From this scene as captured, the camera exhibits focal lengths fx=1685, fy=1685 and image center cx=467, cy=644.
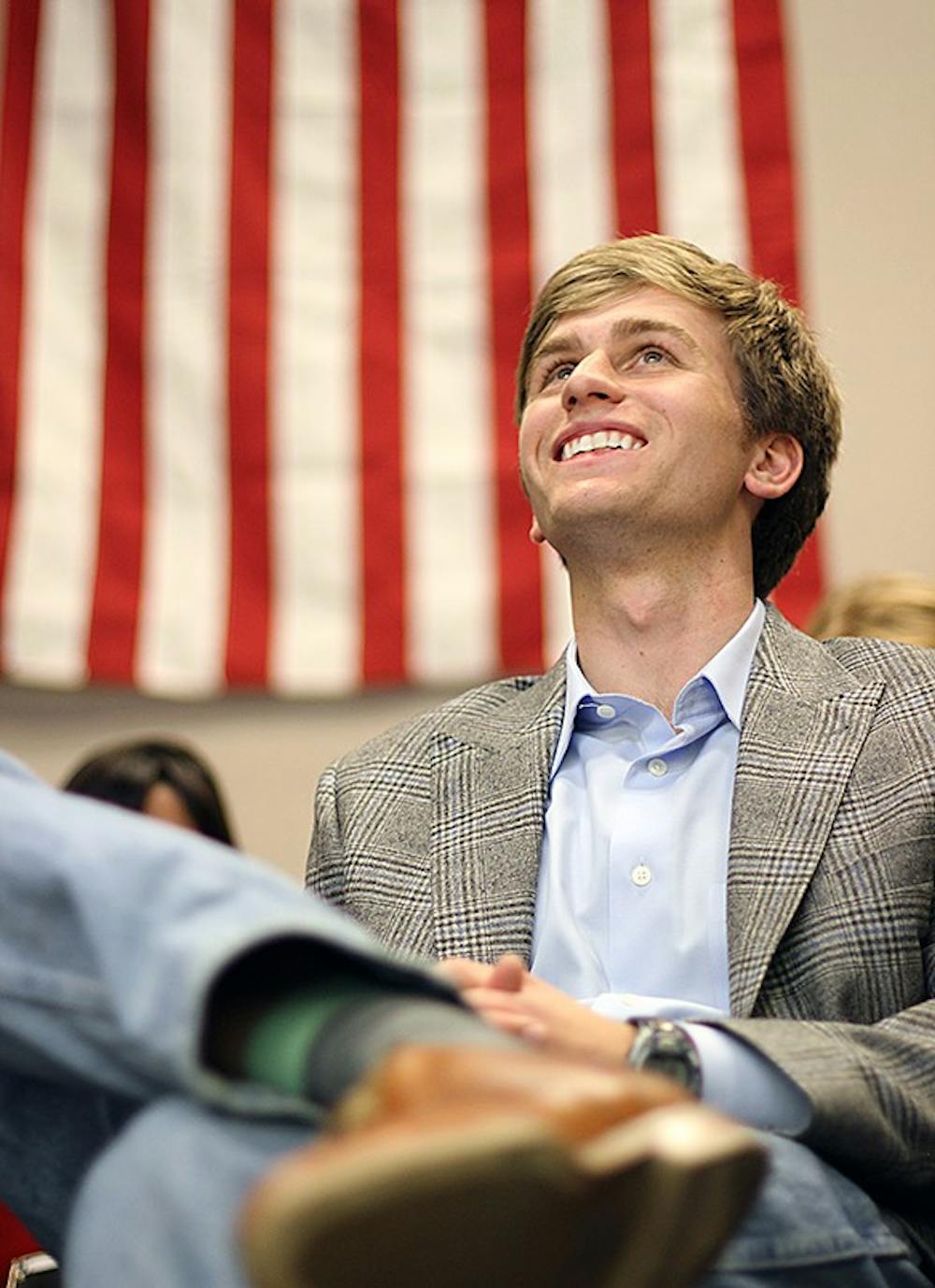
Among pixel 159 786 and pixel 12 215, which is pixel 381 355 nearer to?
pixel 12 215

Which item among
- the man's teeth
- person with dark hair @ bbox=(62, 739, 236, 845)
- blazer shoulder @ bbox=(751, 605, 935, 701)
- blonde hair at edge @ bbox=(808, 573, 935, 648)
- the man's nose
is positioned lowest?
person with dark hair @ bbox=(62, 739, 236, 845)

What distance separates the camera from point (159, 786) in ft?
6.91

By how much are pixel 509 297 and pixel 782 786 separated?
4.57ft

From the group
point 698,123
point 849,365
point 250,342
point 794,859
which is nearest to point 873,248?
point 849,365

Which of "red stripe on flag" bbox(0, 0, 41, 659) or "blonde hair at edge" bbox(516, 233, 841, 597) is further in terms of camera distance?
"red stripe on flag" bbox(0, 0, 41, 659)

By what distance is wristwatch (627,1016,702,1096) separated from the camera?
0.87 metres

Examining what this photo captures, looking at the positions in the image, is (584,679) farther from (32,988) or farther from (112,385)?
(112,385)

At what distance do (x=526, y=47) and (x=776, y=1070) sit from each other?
194 centimetres

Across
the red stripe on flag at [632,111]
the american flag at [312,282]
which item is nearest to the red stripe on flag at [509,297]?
the american flag at [312,282]

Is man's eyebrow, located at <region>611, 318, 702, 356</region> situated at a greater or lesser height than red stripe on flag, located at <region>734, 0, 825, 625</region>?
lesser

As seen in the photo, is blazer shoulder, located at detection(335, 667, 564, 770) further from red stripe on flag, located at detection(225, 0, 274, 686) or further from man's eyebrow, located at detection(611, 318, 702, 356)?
red stripe on flag, located at detection(225, 0, 274, 686)

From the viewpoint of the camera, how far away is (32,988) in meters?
0.72

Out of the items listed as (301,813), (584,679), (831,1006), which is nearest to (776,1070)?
(831,1006)

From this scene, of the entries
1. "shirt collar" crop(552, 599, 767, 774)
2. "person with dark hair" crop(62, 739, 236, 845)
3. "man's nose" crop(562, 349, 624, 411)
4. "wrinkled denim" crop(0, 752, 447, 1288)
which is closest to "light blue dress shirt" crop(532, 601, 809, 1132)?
"shirt collar" crop(552, 599, 767, 774)
